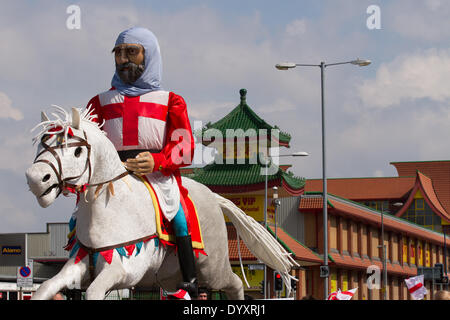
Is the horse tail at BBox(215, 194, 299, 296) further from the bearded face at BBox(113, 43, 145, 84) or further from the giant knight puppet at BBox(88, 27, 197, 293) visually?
the bearded face at BBox(113, 43, 145, 84)

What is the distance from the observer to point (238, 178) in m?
41.8

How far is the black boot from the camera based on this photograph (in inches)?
278

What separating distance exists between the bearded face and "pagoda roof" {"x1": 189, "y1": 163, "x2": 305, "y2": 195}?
34065mm

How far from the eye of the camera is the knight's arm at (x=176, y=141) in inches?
272

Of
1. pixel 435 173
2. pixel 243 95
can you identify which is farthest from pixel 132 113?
pixel 435 173

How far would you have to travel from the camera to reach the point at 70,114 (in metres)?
6.21

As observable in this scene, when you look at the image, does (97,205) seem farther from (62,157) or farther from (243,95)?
(243,95)

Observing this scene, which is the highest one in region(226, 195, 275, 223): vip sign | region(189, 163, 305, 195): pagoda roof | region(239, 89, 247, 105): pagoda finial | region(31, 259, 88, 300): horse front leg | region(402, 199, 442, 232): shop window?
region(239, 89, 247, 105): pagoda finial

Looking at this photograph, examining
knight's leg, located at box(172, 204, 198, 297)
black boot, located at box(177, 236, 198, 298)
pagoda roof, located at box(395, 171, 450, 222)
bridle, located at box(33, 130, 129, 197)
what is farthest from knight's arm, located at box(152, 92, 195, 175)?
pagoda roof, located at box(395, 171, 450, 222)

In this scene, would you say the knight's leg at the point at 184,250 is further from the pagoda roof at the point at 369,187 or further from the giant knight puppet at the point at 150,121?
the pagoda roof at the point at 369,187

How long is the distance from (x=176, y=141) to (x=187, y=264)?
1142mm

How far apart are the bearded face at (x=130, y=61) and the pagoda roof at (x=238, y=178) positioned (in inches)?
1341
